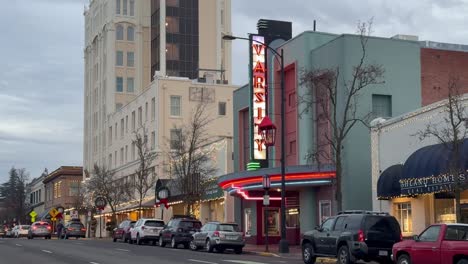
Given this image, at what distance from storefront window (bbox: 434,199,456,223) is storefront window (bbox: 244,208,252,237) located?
16570 mm

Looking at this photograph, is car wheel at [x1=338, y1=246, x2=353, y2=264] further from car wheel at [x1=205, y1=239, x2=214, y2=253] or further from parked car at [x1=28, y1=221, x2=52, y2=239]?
parked car at [x1=28, y1=221, x2=52, y2=239]

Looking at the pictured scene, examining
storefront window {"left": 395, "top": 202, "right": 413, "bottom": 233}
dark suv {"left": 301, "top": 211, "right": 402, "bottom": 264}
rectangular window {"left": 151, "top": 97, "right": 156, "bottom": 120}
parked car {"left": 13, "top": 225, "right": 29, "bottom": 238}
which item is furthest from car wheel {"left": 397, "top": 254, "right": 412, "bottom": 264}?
parked car {"left": 13, "top": 225, "right": 29, "bottom": 238}

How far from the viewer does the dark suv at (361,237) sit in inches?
930

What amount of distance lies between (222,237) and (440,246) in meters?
16.3

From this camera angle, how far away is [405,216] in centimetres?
3322

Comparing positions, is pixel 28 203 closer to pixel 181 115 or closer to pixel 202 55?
pixel 202 55

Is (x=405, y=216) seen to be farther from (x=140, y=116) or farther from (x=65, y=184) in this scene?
(x=65, y=184)

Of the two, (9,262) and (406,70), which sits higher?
(406,70)

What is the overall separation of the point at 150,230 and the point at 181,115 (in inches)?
972

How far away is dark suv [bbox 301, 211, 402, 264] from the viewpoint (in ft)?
77.5

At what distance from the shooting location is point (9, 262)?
26094 millimetres

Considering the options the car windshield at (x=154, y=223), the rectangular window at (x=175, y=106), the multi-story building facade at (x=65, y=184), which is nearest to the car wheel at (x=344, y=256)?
the car windshield at (x=154, y=223)

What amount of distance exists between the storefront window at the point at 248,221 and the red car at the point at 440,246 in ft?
82.1

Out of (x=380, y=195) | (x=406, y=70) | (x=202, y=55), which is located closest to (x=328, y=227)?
(x=380, y=195)
